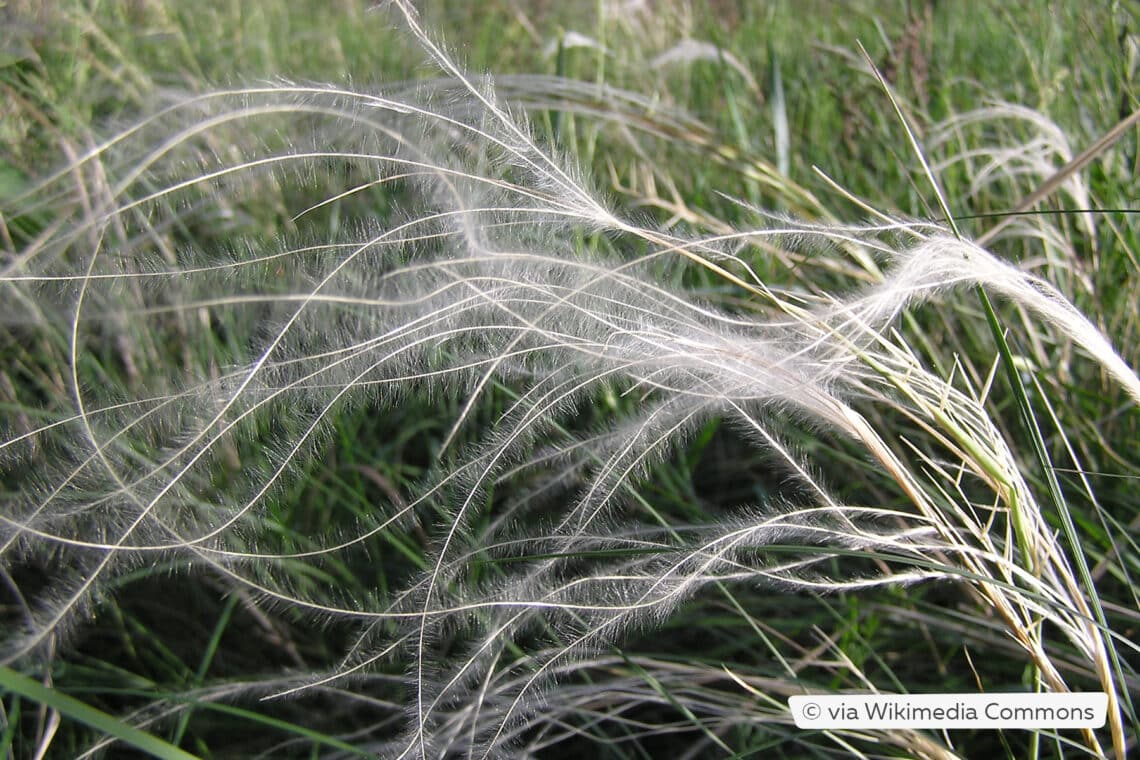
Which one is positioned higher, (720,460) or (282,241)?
(282,241)

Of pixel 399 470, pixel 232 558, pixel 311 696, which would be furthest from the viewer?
pixel 399 470

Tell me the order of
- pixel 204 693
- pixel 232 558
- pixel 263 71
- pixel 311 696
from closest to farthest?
pixel 232 558 → pixel 204 693 → pixel 311 696 → pixel 263 71

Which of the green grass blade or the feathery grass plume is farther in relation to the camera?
the feathery grass plume

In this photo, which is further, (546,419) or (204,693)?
(204,693)

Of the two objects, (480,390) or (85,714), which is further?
(480,390)

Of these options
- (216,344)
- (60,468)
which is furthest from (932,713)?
(216,344)

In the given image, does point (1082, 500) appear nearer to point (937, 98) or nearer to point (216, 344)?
point (937, 98)

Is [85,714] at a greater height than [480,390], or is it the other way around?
[480,390]

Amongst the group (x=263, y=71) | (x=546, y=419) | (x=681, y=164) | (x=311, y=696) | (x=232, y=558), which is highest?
(x=263, y=71)

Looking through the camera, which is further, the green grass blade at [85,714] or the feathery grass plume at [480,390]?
the feathery grass plume at [480,390]
